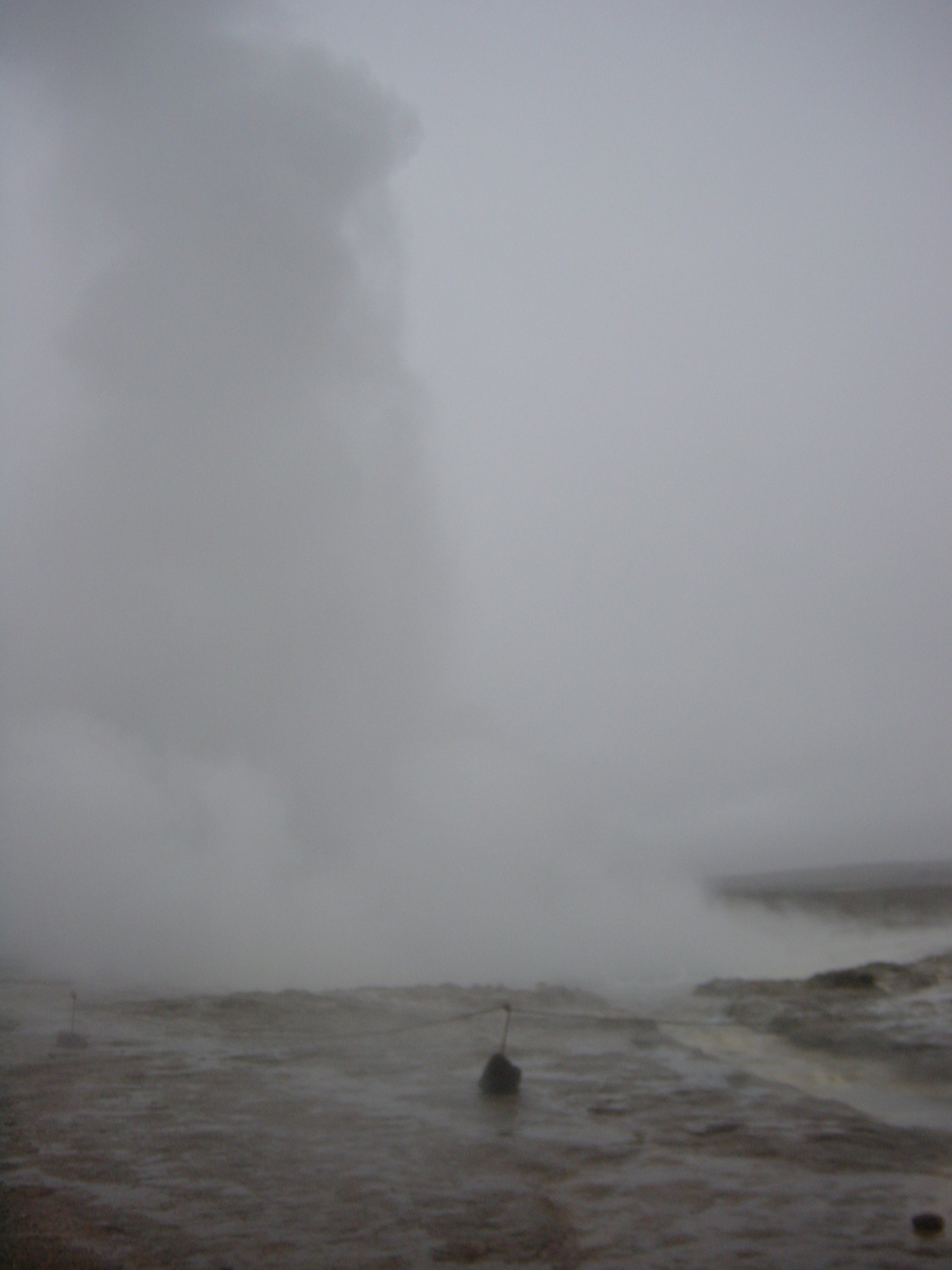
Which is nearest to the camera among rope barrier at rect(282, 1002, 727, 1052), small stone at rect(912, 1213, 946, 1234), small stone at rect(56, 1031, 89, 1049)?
small stone at rect(912, 1213, 946, 1234)

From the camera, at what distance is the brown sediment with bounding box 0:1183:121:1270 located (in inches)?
388

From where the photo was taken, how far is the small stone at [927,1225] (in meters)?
11.0

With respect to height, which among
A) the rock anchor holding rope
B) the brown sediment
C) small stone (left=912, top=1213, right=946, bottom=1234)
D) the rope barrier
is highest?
the rope barrier

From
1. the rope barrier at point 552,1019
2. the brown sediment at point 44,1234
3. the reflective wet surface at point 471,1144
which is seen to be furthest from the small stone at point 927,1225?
the rope barrier at point 552,1019

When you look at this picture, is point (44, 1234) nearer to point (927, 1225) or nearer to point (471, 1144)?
point (471, 1144)

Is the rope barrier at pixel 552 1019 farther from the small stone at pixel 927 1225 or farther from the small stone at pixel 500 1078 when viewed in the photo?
the small stone at pixel 927 1225

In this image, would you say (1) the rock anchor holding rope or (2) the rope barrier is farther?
→ (2) the rope barrier

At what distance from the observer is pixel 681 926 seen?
6178 centimetres

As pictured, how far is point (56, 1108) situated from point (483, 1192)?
8812 millimetres

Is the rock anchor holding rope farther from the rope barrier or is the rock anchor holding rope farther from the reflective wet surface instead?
the rope barrier

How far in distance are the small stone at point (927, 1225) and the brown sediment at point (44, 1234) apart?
29.9ft

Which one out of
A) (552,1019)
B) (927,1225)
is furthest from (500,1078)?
(552,1019)

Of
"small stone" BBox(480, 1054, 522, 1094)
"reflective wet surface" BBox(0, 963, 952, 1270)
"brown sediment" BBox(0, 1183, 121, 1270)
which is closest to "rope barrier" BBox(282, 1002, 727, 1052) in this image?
"reflective wet surface" BBox(0, 963, 952, 1270)

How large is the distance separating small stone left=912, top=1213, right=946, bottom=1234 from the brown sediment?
9.10 metres
